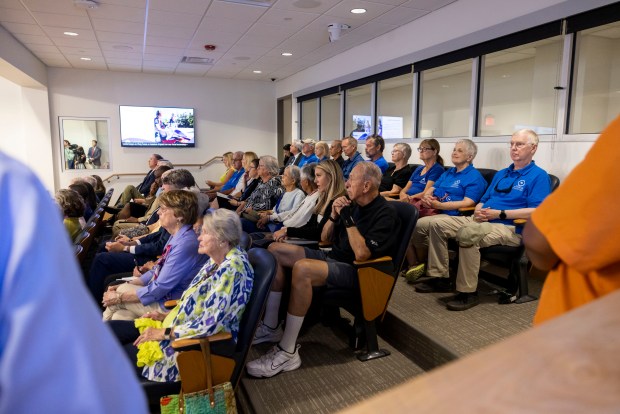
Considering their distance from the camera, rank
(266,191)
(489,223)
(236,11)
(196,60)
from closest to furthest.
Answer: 1. (489,223)
2. (266,191)
3. (236,11)
4. (196,60)

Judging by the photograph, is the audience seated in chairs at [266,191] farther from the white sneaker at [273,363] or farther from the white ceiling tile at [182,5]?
the white sneaker at [273,363]

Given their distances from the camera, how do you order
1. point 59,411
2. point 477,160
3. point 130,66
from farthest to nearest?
1. point 130,66
2. point 477,160
3. point 59,411

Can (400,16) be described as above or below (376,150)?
above

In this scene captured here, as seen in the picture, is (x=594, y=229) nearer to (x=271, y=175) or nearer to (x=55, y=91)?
(x=271, y=175)

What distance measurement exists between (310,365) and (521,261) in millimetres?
1728

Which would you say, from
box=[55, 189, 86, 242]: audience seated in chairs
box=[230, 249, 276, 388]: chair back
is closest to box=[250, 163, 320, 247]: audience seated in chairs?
box=[230, 249, 276, 388]: chair back

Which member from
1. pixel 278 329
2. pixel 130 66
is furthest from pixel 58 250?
pixel 130 66

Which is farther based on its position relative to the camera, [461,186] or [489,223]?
[461,186]

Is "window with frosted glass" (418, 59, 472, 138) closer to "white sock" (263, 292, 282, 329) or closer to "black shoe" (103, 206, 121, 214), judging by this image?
"black shoe" (103, 206, 121, 214)

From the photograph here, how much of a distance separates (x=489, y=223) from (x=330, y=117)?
228 inches

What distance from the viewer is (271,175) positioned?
15.9 feet

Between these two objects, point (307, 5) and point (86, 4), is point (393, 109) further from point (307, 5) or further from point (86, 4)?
point (86, 4)

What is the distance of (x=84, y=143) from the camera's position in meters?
9.16

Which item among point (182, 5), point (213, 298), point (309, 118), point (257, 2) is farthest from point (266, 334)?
point (309, 118)
